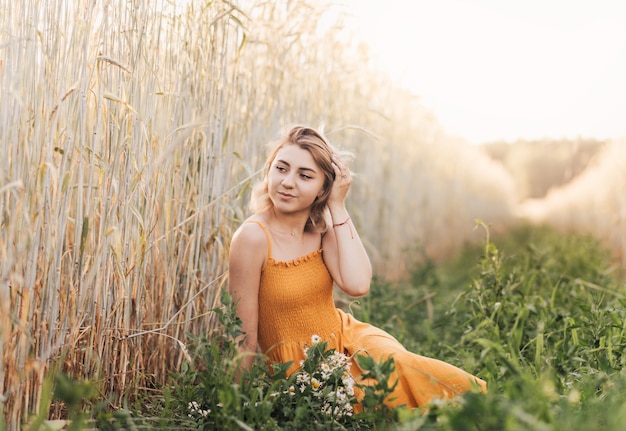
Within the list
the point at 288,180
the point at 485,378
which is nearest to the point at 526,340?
the point at 485,378

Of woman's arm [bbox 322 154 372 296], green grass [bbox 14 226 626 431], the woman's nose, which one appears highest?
the woman's nose

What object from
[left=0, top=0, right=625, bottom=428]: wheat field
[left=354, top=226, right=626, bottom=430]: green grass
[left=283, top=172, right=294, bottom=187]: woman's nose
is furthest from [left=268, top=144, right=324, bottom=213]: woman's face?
[left=354, top=226, right=626, bottom=430]: green grass

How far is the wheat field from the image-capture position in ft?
5.27

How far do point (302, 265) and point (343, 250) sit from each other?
0.14 m

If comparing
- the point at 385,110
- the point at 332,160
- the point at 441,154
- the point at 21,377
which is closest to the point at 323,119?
the point at 332,160

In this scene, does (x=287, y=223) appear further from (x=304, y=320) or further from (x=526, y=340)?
(x=526, y=340)

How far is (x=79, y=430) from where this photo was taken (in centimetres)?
132

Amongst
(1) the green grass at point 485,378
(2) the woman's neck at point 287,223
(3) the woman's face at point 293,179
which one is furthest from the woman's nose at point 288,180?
(1) the green grass at point 485,378

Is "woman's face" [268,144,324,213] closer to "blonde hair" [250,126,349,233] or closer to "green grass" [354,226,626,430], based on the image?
"blonde hair" [250,126,349,233]

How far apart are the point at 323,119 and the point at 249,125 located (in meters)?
1.19

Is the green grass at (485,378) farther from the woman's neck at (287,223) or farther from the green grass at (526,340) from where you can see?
the woman's neck at (287,223)

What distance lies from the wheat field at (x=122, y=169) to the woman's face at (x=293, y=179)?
0.33 ft

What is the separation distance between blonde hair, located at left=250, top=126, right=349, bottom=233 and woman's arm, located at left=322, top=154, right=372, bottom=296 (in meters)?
0.03

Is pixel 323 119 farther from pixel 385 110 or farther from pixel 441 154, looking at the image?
pixel 441 154
